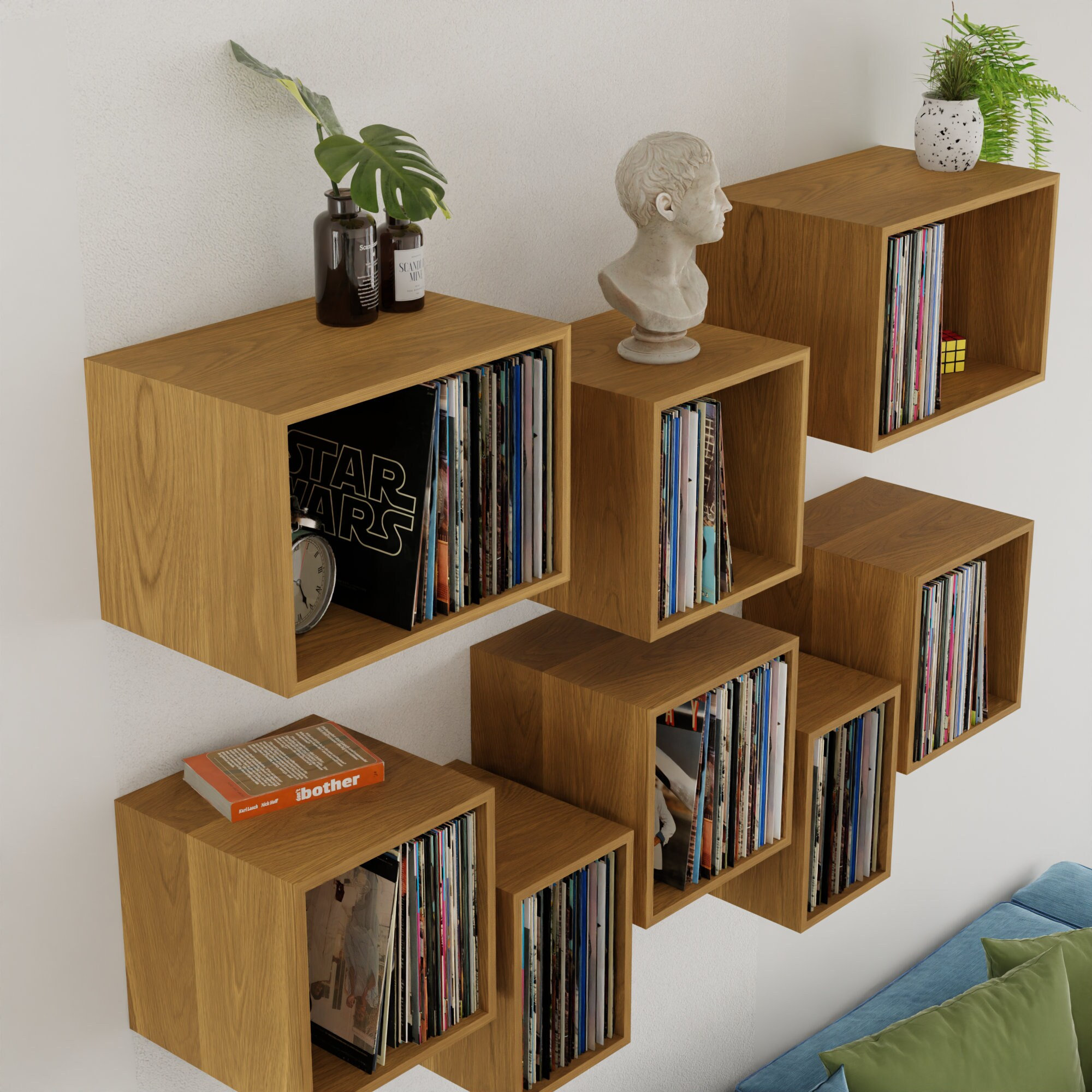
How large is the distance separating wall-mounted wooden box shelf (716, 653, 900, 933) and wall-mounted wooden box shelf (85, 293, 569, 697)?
784mm

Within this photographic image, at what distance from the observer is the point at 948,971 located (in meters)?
3.17

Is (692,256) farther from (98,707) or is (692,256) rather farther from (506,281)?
(98,707)

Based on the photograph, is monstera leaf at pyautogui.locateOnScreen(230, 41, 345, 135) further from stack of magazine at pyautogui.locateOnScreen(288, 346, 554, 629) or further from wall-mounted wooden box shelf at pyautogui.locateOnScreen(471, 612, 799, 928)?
wall-mounted wooden box shelf at pyautogui.locateOnScreen(471, 612, 799, 928)

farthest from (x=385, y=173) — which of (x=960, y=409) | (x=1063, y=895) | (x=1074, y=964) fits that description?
(x=1063, y=895)

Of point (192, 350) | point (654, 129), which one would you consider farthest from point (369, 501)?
point (654, 129)

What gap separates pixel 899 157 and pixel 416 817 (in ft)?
4.65

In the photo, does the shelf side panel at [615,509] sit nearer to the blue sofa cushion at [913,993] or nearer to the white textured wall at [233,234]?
the white textured wall at [233,234]

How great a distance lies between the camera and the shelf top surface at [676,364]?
175 centimetres

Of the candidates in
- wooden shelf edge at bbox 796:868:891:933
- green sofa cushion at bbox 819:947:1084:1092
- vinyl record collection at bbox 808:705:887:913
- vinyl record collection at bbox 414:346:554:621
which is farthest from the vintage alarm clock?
green sofa cushion at bbox 819:947:1084:1092

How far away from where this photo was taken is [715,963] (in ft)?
8.90

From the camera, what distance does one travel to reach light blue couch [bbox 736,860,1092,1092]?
281 cm

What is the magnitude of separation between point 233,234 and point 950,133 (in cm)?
120

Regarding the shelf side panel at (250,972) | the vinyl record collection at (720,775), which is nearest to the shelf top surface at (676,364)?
the vinyl record collection at (720,775)

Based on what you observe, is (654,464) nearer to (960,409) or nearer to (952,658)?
(960,409)
